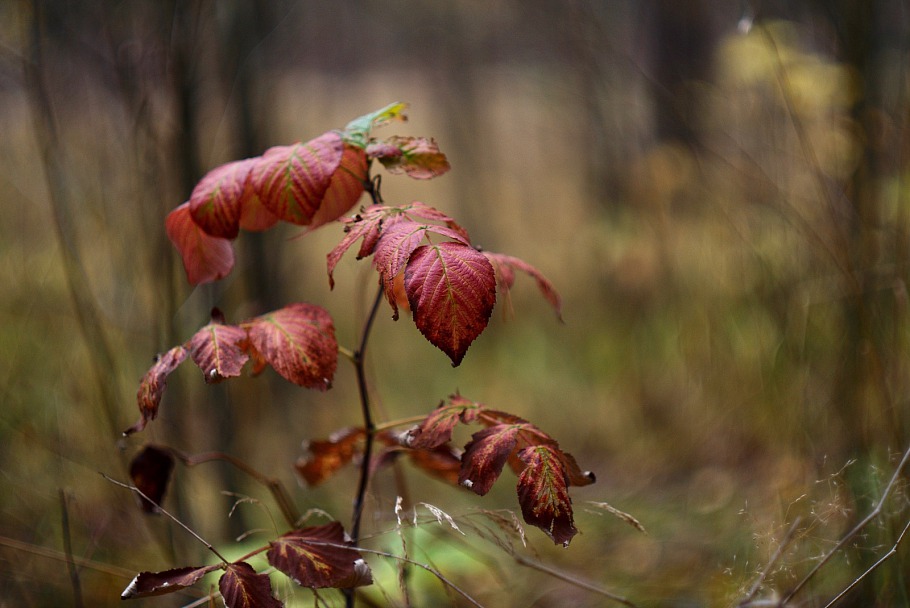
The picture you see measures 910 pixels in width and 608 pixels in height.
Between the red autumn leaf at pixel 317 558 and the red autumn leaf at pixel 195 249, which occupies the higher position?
the red autumn leaf at pixel 195 249

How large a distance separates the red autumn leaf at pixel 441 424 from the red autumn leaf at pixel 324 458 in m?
0.25

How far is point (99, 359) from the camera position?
205 centimetres

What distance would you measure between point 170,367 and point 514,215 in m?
6.16

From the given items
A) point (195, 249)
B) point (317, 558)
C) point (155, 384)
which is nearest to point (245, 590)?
point (317, 558)

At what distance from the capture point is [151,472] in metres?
1.09

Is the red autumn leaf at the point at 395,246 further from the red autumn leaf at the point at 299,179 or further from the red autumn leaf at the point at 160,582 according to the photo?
the red autumn leaf at the point at 160,582

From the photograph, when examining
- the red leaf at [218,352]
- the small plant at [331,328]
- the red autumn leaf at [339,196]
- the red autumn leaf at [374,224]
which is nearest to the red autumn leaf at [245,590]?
the small plant at [331,328]

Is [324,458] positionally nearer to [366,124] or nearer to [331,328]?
[331,328]

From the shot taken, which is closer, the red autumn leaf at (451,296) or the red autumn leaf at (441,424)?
the red autumn leaf at (451,296)

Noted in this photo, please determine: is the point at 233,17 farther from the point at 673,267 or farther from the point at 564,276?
the point at 564,276

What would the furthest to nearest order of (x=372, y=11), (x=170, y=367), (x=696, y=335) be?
(x=372, y=11) < (x=696, y=335) < (x=170, y=367)

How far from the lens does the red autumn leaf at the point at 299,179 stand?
893 mm

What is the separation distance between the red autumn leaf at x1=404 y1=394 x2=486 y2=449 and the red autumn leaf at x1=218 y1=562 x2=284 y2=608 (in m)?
0.22

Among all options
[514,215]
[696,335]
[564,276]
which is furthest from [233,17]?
[514,215]
